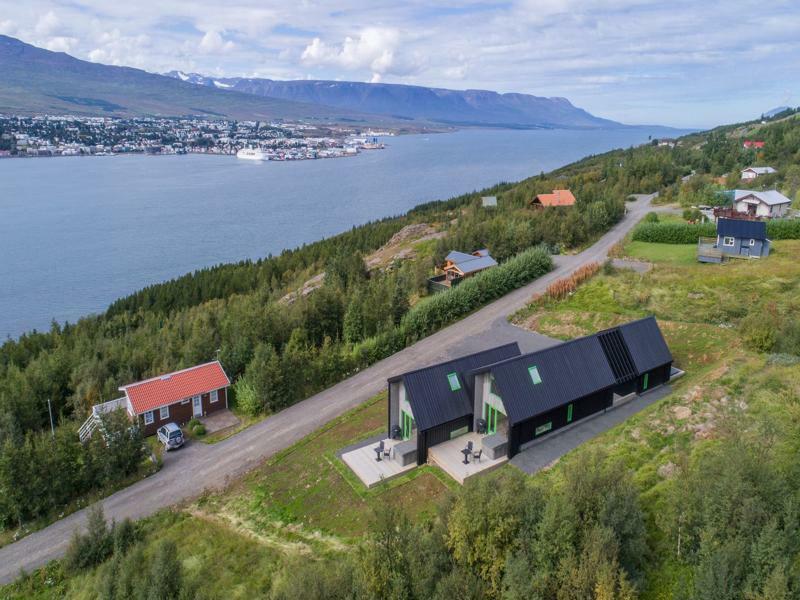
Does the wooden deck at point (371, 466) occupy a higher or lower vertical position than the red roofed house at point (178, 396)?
higher

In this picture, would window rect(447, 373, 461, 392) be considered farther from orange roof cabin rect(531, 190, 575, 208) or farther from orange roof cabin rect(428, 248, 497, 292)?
orange roof cabin rect(531, 190, 575, 208)

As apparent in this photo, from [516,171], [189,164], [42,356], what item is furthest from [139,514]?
[189,164]

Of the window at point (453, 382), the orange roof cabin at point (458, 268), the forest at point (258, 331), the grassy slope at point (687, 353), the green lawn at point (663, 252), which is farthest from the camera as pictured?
the orange roof cabin at point (458, 268)

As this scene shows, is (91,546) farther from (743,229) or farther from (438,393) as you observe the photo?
(743,229)

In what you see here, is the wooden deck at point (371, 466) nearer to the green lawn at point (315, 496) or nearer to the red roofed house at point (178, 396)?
the green lawn at point (315, 496)

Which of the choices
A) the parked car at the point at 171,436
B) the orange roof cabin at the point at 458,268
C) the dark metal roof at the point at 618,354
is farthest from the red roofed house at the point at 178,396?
the orange roof cabin at the point at 458,268

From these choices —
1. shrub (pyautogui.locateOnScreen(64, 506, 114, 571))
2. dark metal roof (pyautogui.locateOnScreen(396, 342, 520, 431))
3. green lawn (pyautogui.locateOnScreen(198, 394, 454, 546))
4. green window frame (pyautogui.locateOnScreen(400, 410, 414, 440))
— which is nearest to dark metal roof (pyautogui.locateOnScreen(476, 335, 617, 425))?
dark metal roof (pyautogui.locateOnScreen(396, 342, 520, 431))

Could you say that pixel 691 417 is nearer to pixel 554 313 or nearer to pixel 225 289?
pixel 554 313
